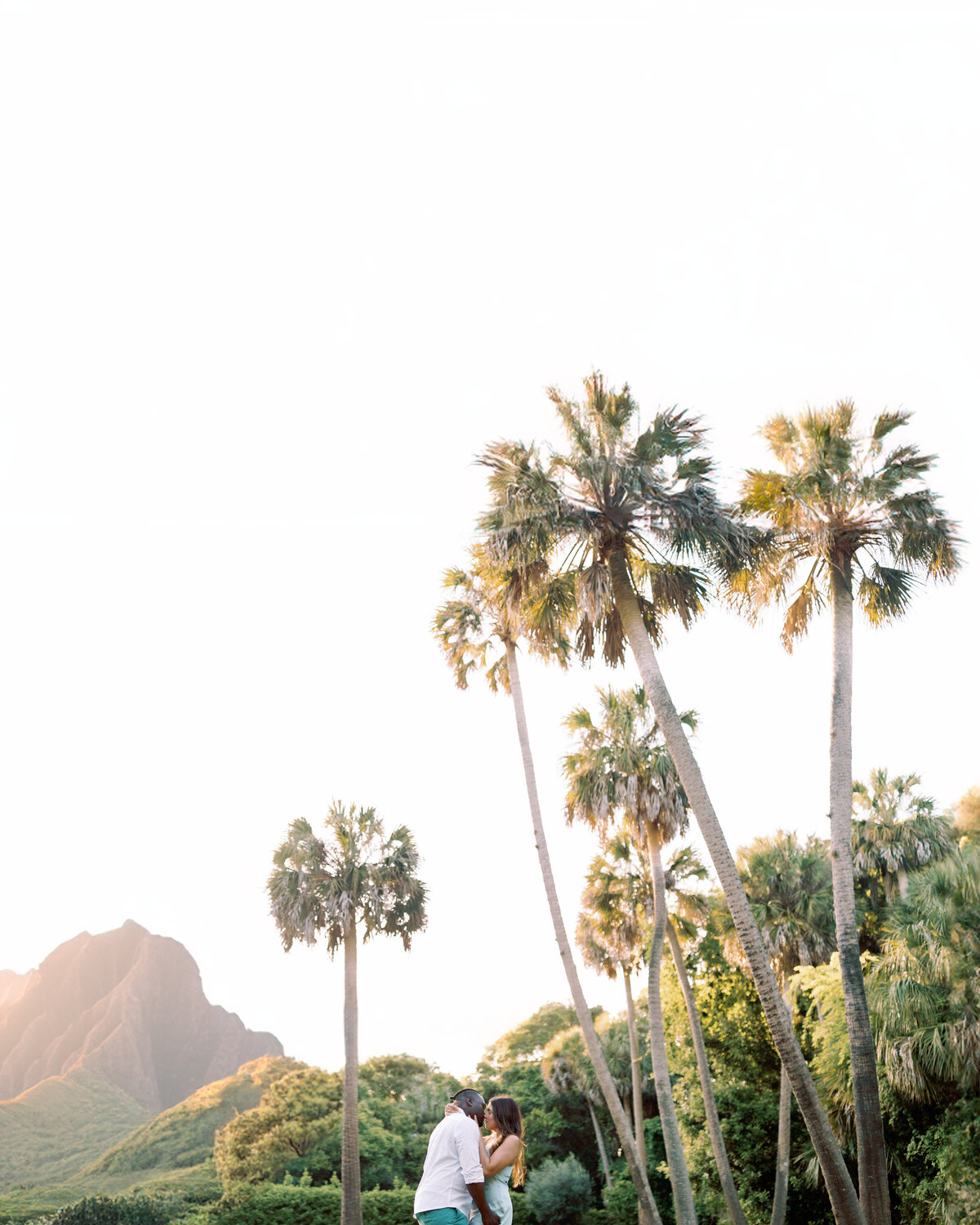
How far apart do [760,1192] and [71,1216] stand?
22.2 metres

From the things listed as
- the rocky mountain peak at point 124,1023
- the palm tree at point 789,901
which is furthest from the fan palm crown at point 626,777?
the rocky mountain peak at point 124,1023

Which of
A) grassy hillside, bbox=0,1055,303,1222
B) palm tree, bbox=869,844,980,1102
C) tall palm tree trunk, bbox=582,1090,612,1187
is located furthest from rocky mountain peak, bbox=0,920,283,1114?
palm tree, bbox=869,844,980,1102

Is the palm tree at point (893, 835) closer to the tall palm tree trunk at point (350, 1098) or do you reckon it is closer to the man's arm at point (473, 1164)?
the tall palm tree trunk at point (350, 1098)

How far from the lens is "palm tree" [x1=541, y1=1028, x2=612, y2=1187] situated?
3136 cm

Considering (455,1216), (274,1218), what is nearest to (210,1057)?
(274,1218)

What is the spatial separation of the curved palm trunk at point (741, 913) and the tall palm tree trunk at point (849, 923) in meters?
0.64

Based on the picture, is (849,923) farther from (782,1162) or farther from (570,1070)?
(570,1070)

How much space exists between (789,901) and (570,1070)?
15252 mm

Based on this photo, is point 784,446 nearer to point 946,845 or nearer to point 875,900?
point 946,845

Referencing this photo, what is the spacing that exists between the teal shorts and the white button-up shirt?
2 cm

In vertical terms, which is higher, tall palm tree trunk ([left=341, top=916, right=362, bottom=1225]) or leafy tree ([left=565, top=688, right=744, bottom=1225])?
leafy tree ([left=565, top=688, right=744, bottom=1225])

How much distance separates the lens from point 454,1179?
4.59 metres

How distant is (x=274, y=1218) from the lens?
22.9 metres

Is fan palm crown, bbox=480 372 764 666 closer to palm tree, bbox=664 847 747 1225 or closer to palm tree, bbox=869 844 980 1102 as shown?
palm tree, bbox=869 844 980 1102
